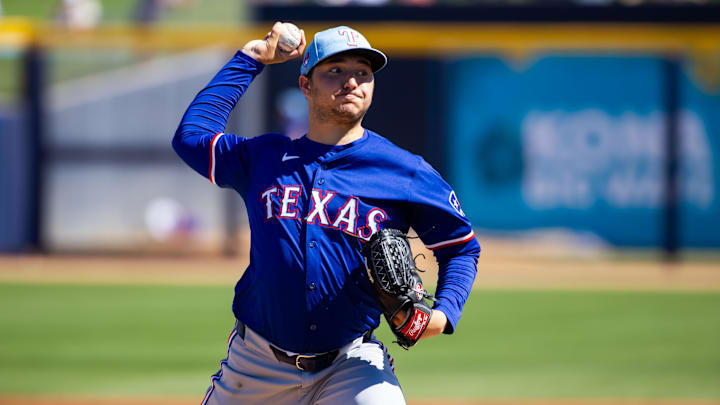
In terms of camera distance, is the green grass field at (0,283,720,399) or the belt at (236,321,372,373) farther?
the green grass field at (0,283,720,399)

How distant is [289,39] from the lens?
10.8ft

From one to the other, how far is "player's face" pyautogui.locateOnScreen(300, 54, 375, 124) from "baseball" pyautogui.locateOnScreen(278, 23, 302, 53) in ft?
0.93

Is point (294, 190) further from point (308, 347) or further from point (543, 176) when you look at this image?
point (543, 176)

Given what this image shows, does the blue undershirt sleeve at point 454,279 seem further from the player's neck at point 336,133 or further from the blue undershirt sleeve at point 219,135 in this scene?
the blue undershirt sleeve at point 219,135

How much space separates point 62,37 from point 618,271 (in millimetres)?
8813

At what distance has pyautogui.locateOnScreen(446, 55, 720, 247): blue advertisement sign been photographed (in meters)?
14.6

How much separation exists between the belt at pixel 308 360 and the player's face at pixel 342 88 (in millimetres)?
775

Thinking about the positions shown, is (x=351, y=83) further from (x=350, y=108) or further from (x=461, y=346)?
(x=461, y=346)

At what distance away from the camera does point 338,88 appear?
299 centimetres

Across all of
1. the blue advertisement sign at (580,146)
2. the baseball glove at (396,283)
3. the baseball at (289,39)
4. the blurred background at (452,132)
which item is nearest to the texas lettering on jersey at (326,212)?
the baseball glove at (396,283)

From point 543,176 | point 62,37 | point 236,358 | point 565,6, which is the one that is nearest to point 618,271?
point 543,176

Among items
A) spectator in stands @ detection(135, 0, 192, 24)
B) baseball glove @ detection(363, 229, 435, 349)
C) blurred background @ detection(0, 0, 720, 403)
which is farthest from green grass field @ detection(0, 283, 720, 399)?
spectator in stands @ detection(135, 0, 192, 24)

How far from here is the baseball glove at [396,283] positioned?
278cm

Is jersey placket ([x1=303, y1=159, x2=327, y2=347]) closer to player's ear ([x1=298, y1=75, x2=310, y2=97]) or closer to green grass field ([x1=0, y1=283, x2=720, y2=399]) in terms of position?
player's ear ([x1=298, y1=75, x2=310, y2=97])
